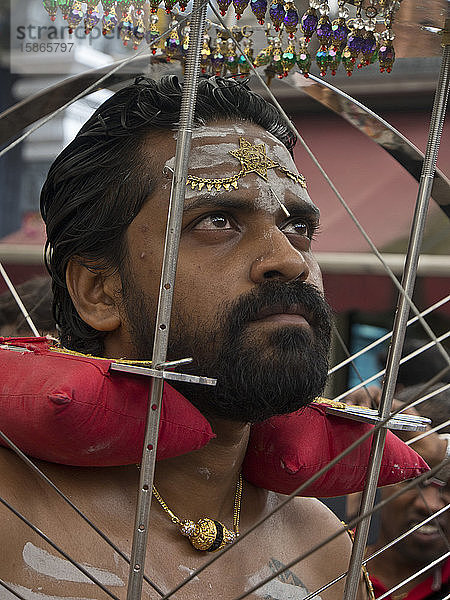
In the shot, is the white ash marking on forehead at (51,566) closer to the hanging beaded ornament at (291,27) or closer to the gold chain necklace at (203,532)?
the gold chain necklace at (203,532)

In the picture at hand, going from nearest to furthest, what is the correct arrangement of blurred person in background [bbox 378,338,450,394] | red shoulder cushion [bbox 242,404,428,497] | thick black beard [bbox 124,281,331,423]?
thick black beard [bbox 124,281,331,423]
red shoulder cushion [bbox 242,404,428,497]
blurred person in background [bbox 378,338,450,394]

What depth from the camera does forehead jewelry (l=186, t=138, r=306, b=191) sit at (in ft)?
4.33

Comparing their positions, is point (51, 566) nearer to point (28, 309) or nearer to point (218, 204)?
point (218, 204)

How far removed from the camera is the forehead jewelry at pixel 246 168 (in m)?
1.32

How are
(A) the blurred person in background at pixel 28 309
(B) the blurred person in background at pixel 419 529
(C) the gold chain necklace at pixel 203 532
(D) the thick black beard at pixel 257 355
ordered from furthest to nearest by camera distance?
1. (A) the blurred person in background at pixel 28 309
2. (B) the blurred person in background at pixel 419 529
3. (C) the gold chain necklace at pixel 203 532
4. (D) the thick black beard at pixel 257 355

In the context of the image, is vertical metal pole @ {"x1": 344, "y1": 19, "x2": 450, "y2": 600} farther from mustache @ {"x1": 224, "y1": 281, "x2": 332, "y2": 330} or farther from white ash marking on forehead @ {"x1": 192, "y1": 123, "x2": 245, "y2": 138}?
white ash marking on forehead @ {"x1": 192, "y1": 123, "x2": 245, "y2": 138}

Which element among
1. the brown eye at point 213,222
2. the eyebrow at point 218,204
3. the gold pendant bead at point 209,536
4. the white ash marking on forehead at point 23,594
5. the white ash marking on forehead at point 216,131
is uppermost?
the white ash marking on forehead at point 216,131

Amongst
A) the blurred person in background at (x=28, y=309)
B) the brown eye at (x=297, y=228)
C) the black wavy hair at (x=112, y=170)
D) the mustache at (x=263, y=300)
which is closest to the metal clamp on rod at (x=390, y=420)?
the mustache at (x=263, y=300)

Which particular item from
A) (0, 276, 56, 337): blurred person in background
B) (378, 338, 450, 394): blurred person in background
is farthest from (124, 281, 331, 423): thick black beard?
(378, 338, 450, 394): blurred person in background

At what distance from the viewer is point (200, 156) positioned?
1.35 meters

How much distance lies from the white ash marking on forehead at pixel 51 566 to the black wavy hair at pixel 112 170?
366 mm

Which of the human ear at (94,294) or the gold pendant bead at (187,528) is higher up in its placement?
the human ear at (94,294)

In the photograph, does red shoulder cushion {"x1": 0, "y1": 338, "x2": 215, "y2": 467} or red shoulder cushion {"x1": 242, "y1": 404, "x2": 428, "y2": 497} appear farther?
red shoulder cushion {"x1": 242, "y1": 404, "x2": 428, "y2": 497}

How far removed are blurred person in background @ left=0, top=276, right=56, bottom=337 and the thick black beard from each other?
4.36ft
